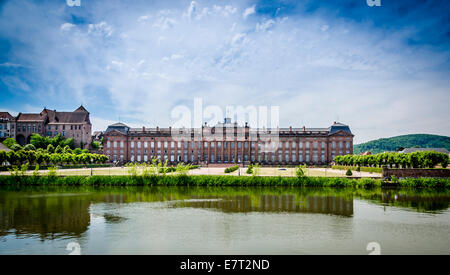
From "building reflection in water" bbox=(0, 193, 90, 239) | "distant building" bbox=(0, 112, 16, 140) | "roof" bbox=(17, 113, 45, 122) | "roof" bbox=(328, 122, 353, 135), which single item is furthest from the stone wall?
"distant building" bbox=(0, 112, 16, 140)

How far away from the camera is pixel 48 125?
77875 millimetres

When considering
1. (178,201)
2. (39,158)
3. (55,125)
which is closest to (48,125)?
(55,125)

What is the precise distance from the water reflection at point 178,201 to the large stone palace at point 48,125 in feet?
177

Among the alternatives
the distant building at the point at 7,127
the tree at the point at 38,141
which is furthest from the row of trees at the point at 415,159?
the distant building at the point at 7,127

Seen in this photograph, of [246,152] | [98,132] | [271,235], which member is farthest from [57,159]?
[98,132]

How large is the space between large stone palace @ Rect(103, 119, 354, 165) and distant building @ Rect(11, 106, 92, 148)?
15.4 m

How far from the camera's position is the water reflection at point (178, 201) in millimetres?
14584

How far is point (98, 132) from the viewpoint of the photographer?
10600 centimetres

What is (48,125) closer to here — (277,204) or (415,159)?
(277,204)

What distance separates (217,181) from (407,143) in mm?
126979

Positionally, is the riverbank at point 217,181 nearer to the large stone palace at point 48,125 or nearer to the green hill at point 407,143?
the large stone palace at point 48,125

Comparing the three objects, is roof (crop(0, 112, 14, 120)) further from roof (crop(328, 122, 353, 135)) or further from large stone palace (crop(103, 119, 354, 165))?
roof (crop(328, 122, 353, 135))
